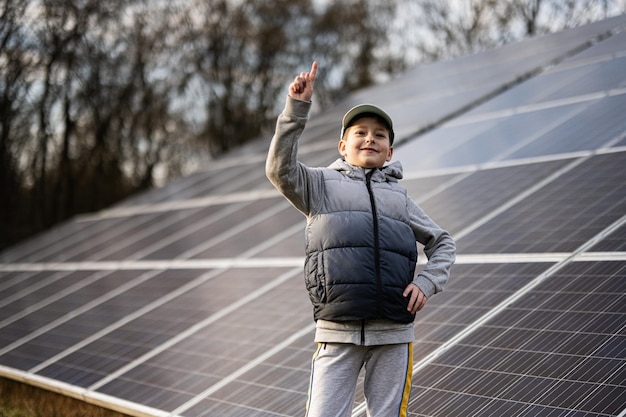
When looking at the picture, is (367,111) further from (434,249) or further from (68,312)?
(68,312)

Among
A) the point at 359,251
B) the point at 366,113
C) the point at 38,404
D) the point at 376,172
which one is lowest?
the point at 38,404

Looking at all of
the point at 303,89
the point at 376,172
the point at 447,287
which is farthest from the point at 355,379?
the point at 447,287

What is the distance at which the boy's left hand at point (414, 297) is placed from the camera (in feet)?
12.1

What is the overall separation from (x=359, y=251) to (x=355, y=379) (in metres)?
0.66

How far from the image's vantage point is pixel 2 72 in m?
22.7

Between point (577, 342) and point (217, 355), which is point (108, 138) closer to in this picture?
point (217, 355)

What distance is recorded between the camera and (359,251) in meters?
3.65

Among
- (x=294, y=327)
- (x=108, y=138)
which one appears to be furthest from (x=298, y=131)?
(x=108, y=138)

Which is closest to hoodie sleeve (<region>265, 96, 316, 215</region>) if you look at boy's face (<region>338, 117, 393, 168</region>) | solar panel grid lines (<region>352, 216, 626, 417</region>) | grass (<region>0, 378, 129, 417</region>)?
boy's face (<region>338, 117, 393, 168</region>)

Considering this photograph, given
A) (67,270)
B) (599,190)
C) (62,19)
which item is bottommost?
(67,270)

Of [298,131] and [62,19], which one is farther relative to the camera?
[62,19]

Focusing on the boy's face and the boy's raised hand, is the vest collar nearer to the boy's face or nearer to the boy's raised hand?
the boy's face

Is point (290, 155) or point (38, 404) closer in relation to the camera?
point (290, 155)

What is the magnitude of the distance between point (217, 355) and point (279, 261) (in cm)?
174
